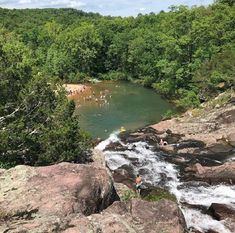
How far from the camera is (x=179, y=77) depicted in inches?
2945

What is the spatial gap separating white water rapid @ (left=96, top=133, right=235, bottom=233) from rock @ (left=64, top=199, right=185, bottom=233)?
1027cm

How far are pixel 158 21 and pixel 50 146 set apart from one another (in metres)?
97.8

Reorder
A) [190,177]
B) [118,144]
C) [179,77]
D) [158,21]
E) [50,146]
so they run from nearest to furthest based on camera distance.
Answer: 1. [50,146]
2. [190,177]
3. [118,144]
4. [179,77]
5. [158,21]

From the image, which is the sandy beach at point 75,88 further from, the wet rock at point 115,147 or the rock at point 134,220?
the rock at point 134,220

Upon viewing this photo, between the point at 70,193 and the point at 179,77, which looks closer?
the point at 70,193

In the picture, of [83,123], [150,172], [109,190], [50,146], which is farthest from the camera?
[83,123]

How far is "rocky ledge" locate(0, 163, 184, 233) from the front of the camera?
10.6 m

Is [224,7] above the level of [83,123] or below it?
above

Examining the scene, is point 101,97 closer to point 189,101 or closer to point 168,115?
point 189,101

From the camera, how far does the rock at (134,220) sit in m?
10.7

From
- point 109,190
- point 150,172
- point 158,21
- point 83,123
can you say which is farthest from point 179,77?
point 109,190

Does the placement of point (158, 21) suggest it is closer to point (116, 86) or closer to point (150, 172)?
point (116, 86)

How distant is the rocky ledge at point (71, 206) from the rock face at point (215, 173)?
1832 centimetres

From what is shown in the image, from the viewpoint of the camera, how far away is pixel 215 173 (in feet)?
104
